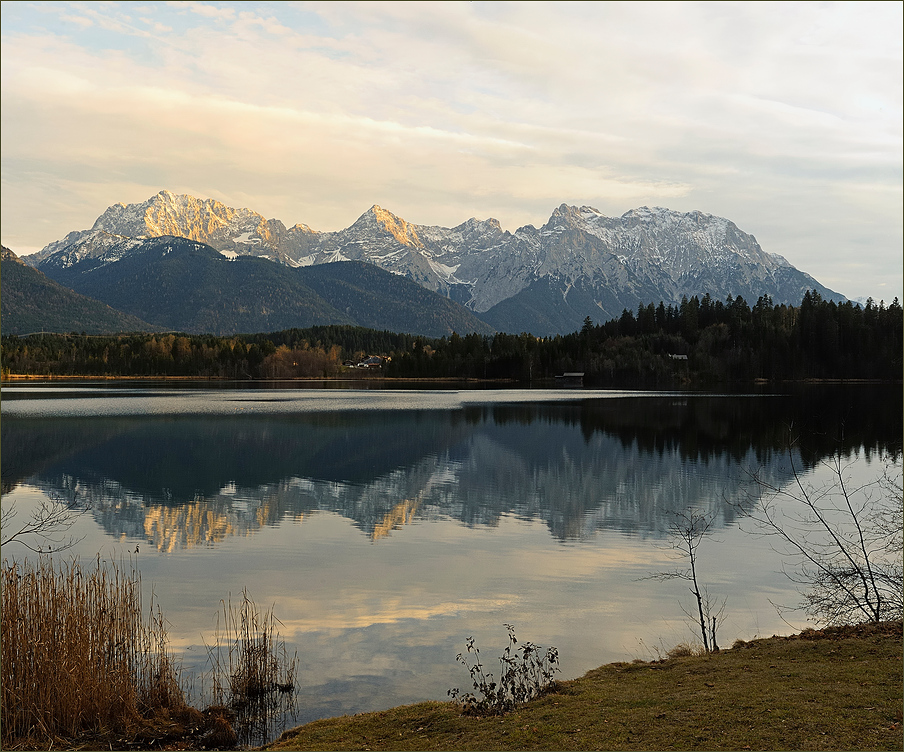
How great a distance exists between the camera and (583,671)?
49.7ft

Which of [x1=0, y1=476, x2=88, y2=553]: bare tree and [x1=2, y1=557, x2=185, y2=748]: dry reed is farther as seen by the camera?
[x1=0, y1=476, x2=88, y2=553]: bare tree

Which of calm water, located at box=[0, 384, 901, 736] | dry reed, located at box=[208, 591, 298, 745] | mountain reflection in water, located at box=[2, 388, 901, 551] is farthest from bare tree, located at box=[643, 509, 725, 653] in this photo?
dry reed, located at box=[208, 591, 298, 745]

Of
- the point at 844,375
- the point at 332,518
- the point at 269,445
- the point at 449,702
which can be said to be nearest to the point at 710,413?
the point at 269,445

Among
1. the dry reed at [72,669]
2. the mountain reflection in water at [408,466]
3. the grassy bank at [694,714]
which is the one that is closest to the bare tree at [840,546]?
the mountain reflection in water at [408,466]

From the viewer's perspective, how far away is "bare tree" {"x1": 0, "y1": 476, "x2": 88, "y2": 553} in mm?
25578

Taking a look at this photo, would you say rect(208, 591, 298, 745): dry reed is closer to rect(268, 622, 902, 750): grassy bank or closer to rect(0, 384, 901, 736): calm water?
rect(0, 384, 901, 736): calm water

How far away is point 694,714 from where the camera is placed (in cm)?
1112

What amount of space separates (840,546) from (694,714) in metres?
6.66

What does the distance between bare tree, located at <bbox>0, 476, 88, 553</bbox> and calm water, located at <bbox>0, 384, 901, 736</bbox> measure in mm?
813

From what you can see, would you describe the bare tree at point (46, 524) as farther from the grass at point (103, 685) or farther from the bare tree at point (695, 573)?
the bare tree at point (695, 573)

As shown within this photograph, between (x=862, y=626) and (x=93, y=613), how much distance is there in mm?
16013

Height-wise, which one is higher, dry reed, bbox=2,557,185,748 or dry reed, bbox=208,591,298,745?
dry reed, bbox=2,557,185,748

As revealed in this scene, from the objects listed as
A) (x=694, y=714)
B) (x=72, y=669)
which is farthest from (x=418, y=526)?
(x=694, y=714)

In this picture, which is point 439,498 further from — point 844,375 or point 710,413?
point 844,375
